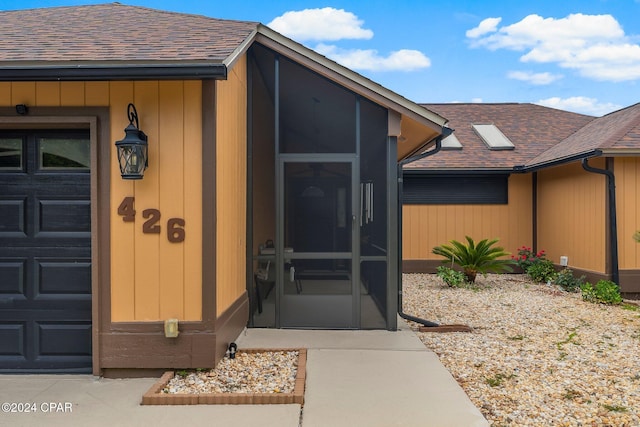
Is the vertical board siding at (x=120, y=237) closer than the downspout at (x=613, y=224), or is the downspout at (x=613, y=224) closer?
the vertical board siding at (x=120, y=237)

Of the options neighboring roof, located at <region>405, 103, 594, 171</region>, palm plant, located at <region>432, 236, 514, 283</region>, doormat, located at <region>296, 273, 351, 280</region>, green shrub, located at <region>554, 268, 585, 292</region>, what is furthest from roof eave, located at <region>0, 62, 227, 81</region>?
green shrub, located at <region>554, 268, 585, 292</region>

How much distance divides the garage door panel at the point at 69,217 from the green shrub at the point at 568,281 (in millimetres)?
8042

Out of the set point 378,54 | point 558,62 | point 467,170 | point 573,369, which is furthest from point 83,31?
point 378,54

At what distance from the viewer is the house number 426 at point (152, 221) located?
11.6 ft

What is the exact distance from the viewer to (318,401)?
310cm

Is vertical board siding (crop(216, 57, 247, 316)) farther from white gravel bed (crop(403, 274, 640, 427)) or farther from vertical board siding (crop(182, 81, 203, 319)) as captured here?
white gravel bed (crop(403, 274, 640, 427))

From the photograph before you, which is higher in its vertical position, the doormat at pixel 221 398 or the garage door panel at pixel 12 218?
the garage door panel at pixel 12 218

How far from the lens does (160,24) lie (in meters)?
4.62

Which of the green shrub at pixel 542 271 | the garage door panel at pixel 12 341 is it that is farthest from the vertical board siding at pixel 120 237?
the green shrub at pixel 542 271

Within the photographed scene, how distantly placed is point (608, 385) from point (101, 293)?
14.0ft

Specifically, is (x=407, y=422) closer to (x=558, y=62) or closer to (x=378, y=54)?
(x=558, y=62)

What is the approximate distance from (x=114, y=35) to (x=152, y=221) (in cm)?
192

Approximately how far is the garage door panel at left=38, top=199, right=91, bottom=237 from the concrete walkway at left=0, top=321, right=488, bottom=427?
Result: 48.8 inches

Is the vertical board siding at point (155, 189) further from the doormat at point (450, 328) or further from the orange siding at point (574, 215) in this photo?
the orange siding at point (574, 215)
